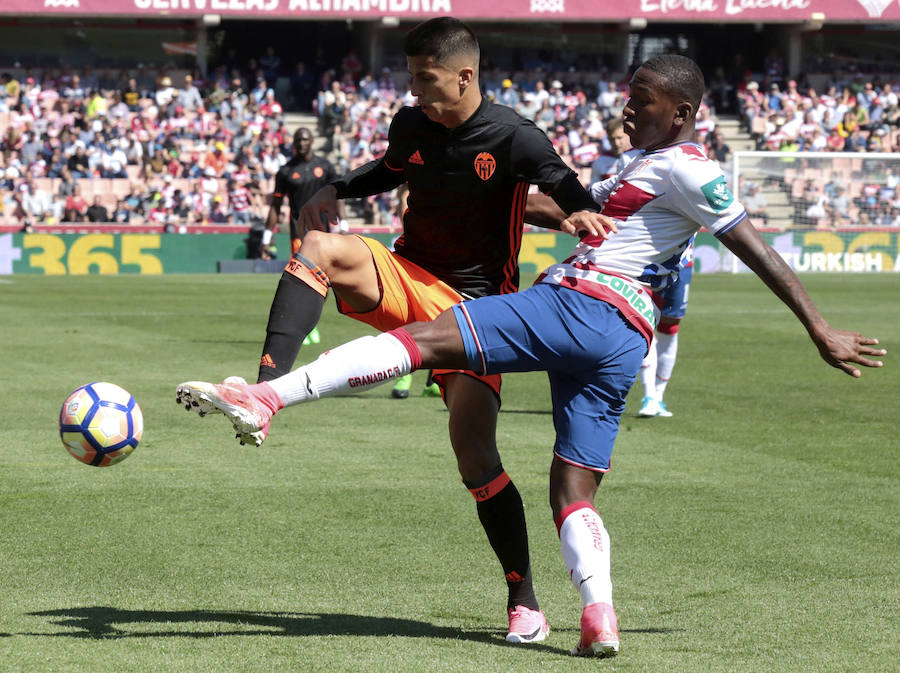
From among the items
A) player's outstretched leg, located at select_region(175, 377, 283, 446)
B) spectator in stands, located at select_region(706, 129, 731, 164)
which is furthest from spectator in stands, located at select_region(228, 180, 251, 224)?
player's outstretched leg, located at select_region(175, 377, 283, 446)

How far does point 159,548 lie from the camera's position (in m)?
5.49

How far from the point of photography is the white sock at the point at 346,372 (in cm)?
390

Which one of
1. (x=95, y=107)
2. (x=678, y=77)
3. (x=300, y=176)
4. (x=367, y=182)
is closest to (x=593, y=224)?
(x=678, y=77)

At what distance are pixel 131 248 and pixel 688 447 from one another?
23.9 meters

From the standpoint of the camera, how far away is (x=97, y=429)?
175 inches

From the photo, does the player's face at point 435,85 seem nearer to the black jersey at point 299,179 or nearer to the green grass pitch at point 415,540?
the green grass pitch at point 415,540

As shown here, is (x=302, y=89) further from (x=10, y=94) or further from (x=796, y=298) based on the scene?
(x=796, y=298)

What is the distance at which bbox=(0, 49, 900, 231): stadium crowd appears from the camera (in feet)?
106

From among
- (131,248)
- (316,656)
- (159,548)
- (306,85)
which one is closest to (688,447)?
(159,548)

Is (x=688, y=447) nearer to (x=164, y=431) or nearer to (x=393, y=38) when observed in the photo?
(x=164, y=431)

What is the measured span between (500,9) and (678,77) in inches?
1458

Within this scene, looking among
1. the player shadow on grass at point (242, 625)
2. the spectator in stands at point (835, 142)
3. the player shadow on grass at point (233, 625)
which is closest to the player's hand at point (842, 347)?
the player shadow on grass at point (242, 625)

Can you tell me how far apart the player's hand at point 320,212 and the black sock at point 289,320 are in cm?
63

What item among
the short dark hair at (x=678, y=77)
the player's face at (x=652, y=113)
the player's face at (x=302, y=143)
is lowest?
the player's face at (x=302, y=143)
